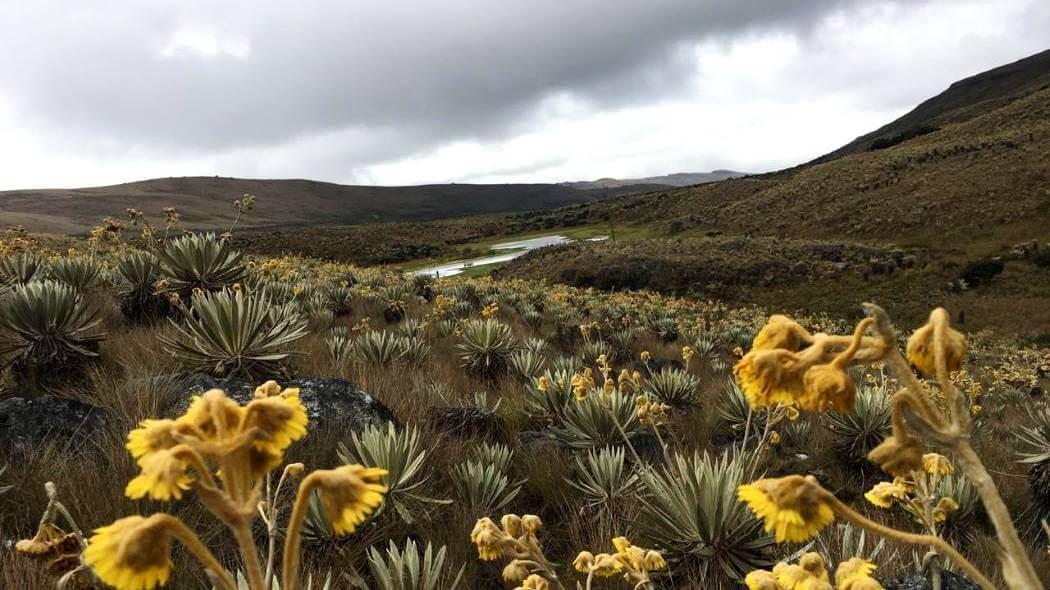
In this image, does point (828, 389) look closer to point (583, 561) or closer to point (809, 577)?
point (809, 577)

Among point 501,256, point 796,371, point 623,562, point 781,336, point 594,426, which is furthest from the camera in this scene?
point 501,256

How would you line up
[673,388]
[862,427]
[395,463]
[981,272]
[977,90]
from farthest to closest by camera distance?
[977,90] → [981,272] → [673,388] → [862,427] → [395,463]

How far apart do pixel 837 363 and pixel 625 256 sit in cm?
3604

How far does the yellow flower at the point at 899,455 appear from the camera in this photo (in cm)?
84

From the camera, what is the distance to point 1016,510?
4305 millimetres

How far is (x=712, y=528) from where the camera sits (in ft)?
8.98

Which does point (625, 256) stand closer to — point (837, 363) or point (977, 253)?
point (977, 253)

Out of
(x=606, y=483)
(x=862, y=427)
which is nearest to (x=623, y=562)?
(x=606, y=483)

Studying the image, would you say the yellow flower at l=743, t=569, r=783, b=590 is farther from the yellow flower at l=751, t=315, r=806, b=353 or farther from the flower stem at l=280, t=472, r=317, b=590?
the flower stem at l=280, t=472, r=317, b=590

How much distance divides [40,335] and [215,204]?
160702 millimetres

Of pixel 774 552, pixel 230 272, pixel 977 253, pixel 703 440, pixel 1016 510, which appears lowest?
pixel 977 253

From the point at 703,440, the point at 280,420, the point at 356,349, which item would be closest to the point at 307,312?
the point at 356,349

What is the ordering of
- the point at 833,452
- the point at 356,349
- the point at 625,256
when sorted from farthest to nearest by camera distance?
the point at 625,256, the point at 356,349, the point at 833,452

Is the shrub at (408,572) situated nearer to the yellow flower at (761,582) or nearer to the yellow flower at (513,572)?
the yellow flower at (513,572)
